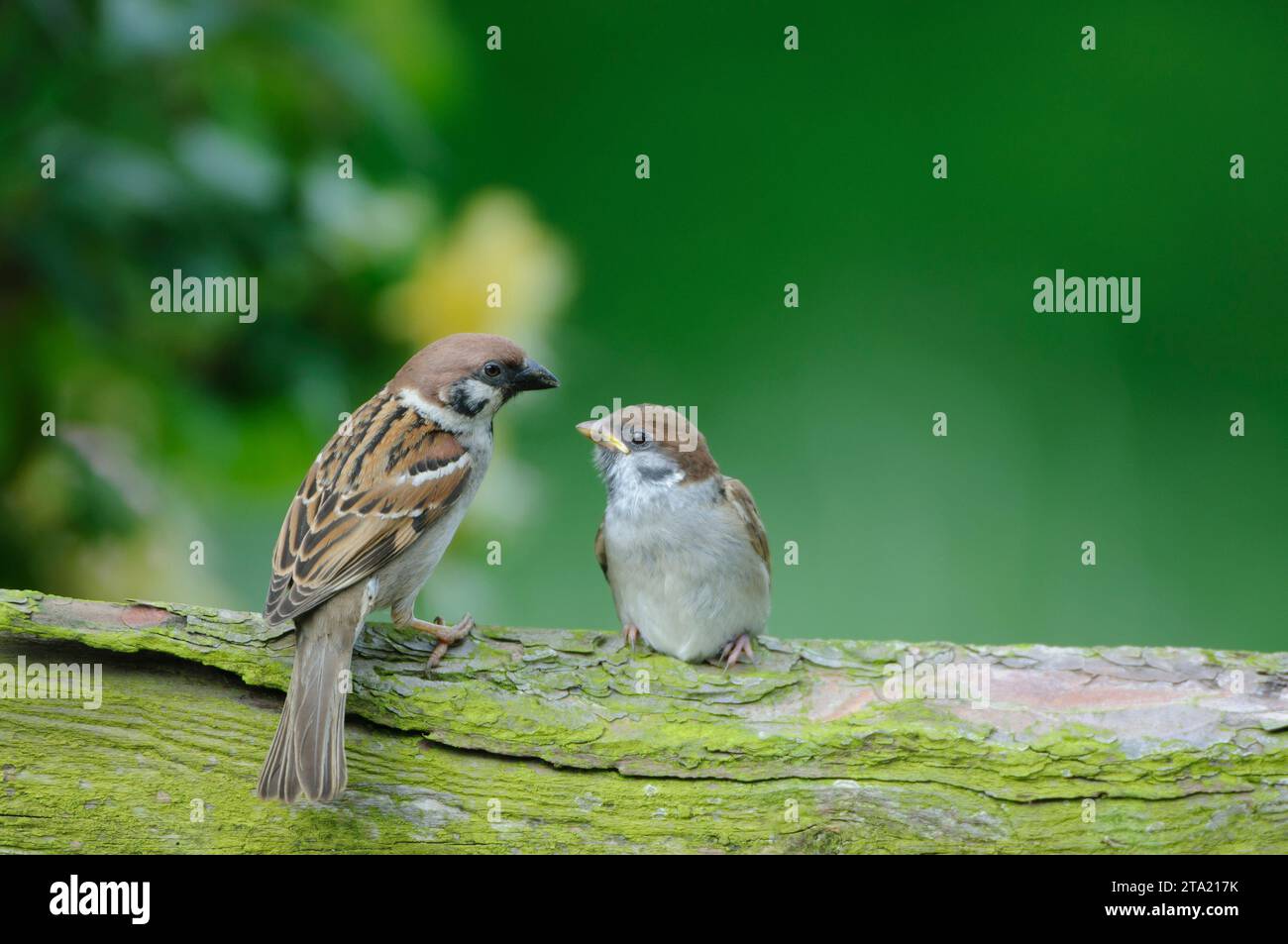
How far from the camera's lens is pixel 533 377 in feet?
11.1

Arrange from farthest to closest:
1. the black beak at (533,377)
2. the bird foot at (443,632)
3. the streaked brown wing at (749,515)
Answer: the streaked brown wing at (749,515), the black beak at (533,377), the bird foot at (443,632)

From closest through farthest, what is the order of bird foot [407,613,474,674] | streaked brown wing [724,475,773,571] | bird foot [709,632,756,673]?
bird foot [407,613,474,674]
bird foot [709,632,756,673]
streaked brown wing [724,475,773,571]

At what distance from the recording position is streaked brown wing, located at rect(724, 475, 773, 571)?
350 centimetres

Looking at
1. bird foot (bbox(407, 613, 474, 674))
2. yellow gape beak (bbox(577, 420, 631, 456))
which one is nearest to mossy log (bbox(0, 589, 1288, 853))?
bird foot (bbox(407, 613, 474, 674))

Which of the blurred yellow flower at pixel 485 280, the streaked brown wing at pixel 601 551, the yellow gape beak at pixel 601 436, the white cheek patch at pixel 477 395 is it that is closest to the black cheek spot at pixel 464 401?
the white cheek patch at pixel 477 395

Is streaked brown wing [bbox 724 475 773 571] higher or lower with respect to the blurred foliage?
lower

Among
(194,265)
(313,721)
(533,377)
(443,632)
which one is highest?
(194,265)

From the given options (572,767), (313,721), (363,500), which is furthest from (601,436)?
(313,721)

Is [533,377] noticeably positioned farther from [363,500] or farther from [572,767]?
[572,767]

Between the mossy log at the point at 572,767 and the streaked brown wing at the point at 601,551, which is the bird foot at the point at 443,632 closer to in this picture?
the mossy log at the point at 572,767

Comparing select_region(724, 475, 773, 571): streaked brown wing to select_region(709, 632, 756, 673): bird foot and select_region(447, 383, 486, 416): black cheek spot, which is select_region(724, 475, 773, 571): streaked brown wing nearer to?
select_region(709, 632, 756, 673): bird foot

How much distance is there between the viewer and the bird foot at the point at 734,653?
326 cm

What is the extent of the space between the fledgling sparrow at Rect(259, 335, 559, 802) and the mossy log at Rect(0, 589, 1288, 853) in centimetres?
15

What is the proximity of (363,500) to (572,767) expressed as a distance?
75 cm
